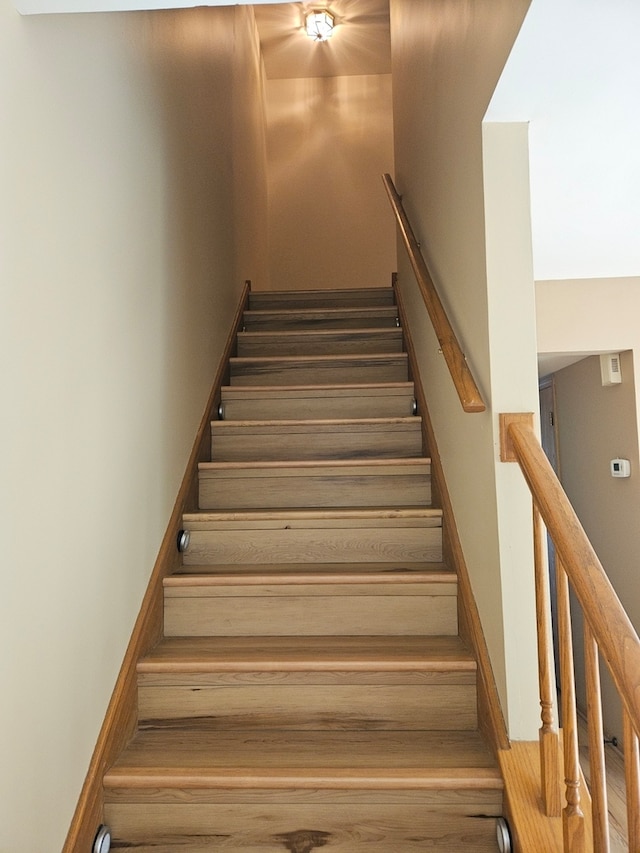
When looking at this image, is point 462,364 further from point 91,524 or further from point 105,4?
point 105,4

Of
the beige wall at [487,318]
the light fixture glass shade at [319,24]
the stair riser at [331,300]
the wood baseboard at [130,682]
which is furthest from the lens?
the light fixture glass shade at [319,24]

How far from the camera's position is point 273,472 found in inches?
105

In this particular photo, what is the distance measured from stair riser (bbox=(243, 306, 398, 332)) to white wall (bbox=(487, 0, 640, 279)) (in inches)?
47.9

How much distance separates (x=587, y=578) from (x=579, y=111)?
119 centimetres

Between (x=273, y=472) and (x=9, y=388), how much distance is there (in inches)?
58.6

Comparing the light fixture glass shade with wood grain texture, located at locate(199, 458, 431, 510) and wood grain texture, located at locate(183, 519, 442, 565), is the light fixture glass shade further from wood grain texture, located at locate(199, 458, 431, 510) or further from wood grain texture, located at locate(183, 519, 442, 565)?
wood grain texture, located at locate(183, 519, 442, 565)

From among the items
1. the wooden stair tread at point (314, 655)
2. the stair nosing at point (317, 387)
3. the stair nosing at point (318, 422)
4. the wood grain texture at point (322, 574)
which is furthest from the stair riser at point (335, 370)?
the wooden stair tread at point (314, 655)

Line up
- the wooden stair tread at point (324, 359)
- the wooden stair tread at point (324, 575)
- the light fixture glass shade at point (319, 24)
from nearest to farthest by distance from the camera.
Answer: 1. the wooden stair tread at point (324, 575)
2. the wooden stair tread at point (324, 359)
3. the light fixture glass shade at point (319, 24)

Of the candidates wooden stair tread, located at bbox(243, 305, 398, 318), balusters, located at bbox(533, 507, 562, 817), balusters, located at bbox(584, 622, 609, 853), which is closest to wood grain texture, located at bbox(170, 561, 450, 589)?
balusters, located at bbox(533, 507, 562, 817)

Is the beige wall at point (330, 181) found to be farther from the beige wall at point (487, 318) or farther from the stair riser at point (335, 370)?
the beige wall at point (487, 318)

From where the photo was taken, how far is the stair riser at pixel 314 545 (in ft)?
7.73

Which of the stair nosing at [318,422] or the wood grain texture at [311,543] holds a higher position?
the stair nosing at [318,422]

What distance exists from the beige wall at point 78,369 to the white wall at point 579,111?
39.9 inches

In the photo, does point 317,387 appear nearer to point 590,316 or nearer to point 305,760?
point 590,316
